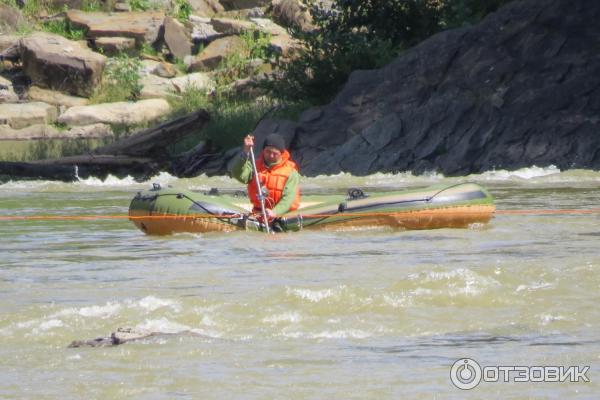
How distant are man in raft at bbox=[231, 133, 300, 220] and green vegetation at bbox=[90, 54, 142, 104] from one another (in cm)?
1821

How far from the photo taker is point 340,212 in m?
13.6

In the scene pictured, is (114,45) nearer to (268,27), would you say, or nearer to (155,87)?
(155,87)

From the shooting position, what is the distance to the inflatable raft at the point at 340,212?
13609 millimetres

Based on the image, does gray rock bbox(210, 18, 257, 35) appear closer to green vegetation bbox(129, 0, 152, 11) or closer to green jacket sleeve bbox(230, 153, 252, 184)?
green vegetation bbox(129, 0, 152, 11)

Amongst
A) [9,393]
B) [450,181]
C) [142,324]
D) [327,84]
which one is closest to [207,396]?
[9,393]

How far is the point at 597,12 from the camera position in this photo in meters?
23.3

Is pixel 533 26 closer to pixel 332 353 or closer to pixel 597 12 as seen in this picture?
pixel 597 12

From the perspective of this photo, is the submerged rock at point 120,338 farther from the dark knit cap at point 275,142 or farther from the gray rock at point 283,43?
the gray rock at point 283,43

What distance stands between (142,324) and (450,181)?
43.0 ft

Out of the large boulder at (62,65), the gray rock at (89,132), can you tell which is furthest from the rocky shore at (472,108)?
the large boulder at (62,65)

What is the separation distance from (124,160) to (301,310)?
1517 cm

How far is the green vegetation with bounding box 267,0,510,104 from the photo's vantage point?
85.7 ft

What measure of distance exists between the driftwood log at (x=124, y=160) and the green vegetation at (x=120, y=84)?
297 inches

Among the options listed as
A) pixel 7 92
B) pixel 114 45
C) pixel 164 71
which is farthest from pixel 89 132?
pixel 114 45
